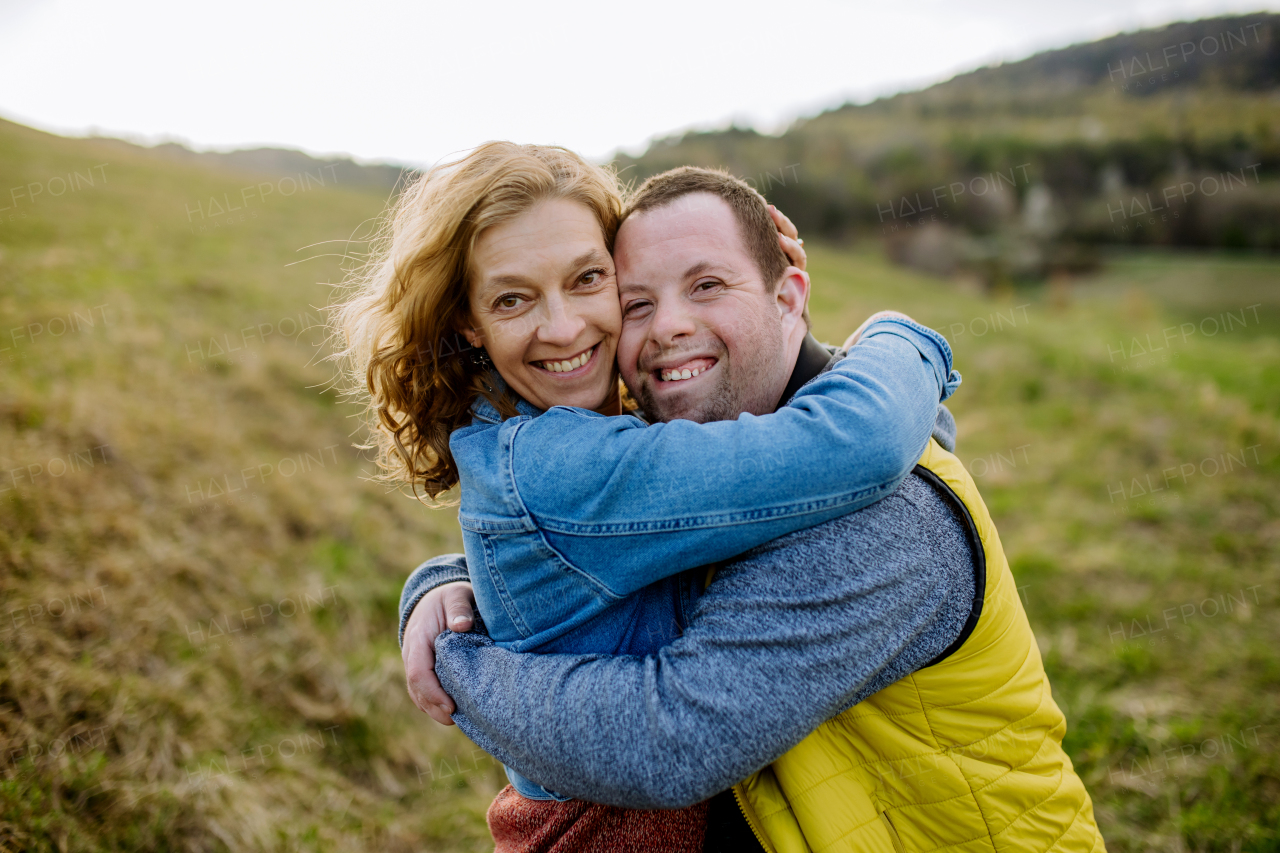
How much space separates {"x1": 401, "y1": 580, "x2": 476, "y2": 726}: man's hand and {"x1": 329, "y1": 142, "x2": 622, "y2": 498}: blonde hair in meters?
0.42

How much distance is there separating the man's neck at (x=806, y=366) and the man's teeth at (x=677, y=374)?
0.91 feet

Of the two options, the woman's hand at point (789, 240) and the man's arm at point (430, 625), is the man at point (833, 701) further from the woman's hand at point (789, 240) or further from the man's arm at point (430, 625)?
the woman's hand at point (789, 240)

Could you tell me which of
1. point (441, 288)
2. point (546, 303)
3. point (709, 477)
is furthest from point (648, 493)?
point (441, 288)

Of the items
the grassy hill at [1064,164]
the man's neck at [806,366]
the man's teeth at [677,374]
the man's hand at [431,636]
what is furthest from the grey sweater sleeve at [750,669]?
the grassy hill at [1064,164]

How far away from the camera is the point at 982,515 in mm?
1537

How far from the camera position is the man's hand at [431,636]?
1.70 meters

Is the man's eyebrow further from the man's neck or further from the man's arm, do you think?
the man's arm

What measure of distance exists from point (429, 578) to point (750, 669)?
1.28 metres

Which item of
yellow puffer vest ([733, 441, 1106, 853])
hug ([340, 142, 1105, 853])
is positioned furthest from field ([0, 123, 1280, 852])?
yellow puffer vest ([733, 441, 1106, 853])

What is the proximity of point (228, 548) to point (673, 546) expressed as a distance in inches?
A: 153

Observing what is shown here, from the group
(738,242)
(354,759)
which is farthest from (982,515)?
(354,759)

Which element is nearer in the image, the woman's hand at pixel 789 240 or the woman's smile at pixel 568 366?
the woman's smile at pixel 568 366

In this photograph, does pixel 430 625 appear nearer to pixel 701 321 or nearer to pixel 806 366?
pixel 701 321

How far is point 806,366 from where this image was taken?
196cm
